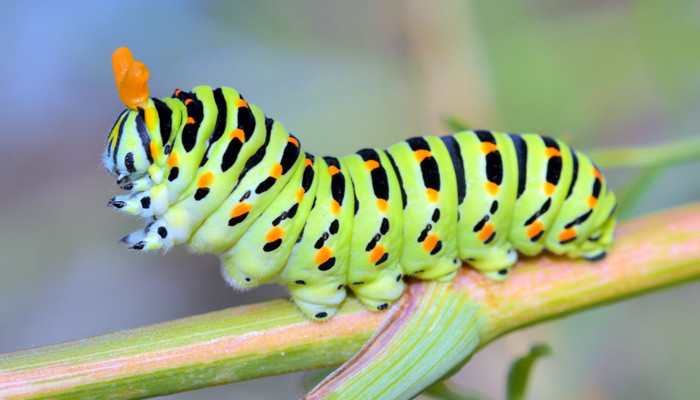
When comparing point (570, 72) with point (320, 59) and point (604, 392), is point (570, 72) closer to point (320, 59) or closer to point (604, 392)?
point (320, 59)

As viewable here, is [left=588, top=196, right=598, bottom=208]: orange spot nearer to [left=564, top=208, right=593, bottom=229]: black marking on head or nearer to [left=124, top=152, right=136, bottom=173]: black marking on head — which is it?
[left=564, top=208, right=593, bottom=229]: black marking on head

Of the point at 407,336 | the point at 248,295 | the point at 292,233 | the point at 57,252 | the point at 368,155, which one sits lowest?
the point at 248,295

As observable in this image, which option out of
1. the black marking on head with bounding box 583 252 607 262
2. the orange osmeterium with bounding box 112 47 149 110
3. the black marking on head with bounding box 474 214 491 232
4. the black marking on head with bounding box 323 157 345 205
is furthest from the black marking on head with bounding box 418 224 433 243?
the orange osmeterium with bounding box 112 47 149 110

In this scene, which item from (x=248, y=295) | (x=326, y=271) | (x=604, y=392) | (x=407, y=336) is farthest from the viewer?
(x=248, y=295)

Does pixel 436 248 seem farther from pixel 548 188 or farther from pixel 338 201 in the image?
pixel 548 188

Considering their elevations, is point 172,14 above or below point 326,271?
above

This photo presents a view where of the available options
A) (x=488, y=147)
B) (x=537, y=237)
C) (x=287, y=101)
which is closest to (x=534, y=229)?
(x=537, y=237)

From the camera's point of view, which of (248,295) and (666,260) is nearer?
(666,260)

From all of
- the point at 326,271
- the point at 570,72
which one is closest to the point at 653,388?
the point at 570,72
